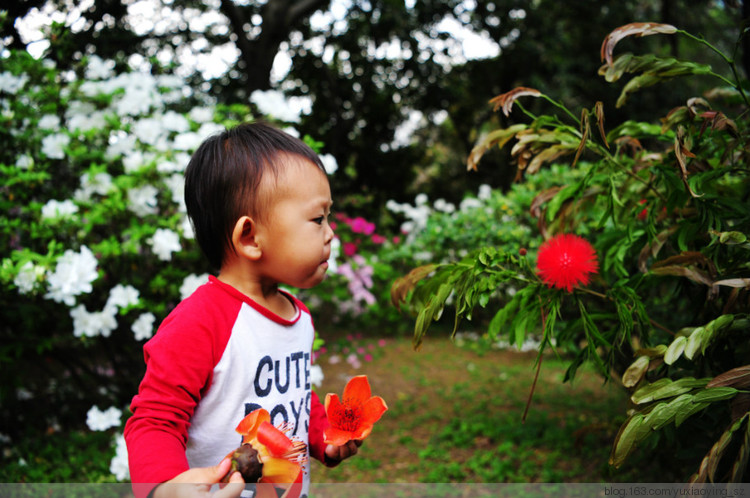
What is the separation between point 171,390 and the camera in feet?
3.45

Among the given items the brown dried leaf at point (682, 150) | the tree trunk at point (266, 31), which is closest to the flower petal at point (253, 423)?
the brown dried leaf at point (682, 150)

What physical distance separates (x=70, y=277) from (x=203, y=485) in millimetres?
1674

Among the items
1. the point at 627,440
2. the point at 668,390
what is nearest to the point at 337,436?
the point at 627,440

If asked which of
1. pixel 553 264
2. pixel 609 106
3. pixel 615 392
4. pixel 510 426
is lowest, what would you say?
pixel 615 392

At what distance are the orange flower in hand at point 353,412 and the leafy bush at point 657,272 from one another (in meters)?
0.18

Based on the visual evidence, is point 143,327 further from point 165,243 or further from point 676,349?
point 676,349

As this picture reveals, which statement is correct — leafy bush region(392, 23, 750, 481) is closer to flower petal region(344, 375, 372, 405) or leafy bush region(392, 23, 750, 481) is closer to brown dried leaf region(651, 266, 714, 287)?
brown dried leaf region(651, 266, 714, 287)

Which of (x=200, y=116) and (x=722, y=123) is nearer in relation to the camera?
(x=722, y=123)

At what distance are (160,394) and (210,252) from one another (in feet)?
1.31

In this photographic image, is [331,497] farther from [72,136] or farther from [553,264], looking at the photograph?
[72,136]

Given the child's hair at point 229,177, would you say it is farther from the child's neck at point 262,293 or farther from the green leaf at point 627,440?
the green leaf at point 627,440

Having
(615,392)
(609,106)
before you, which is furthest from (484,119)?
(615,392)

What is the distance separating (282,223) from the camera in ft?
4.00

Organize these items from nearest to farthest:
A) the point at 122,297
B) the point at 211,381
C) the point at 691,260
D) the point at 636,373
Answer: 1. the point at 211,381
2. the point at 636,373
3. the point at 691,260
4. the point at 122,297
